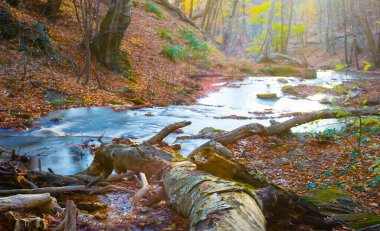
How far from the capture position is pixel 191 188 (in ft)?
12.9

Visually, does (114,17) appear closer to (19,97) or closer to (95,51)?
(95,51)

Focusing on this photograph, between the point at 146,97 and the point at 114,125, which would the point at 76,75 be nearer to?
the point at 146,97

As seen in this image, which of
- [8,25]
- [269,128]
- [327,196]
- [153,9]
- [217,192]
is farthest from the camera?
[153,9]

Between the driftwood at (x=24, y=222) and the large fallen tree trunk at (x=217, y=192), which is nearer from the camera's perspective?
the large fallen tree trunk at (x=217, y=192)

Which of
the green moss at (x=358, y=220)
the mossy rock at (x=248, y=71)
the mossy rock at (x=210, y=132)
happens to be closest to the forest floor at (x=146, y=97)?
the mossy rock at (x=248, y=71)

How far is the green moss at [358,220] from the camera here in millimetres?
3971

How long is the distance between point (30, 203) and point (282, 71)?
3047 centimetres

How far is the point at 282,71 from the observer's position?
105 ft

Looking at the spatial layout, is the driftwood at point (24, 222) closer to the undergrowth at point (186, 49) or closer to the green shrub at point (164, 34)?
the undergrowth at point (186, 49)

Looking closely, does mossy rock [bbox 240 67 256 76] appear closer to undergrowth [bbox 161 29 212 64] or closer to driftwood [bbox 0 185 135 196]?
undergrowth [bbox 161 29 212 64]

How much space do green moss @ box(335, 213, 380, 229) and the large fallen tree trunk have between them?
21cm

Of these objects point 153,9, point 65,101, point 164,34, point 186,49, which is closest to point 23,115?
point 65,101

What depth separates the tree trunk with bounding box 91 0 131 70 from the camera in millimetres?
18266

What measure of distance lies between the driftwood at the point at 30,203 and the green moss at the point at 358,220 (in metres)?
3.57
